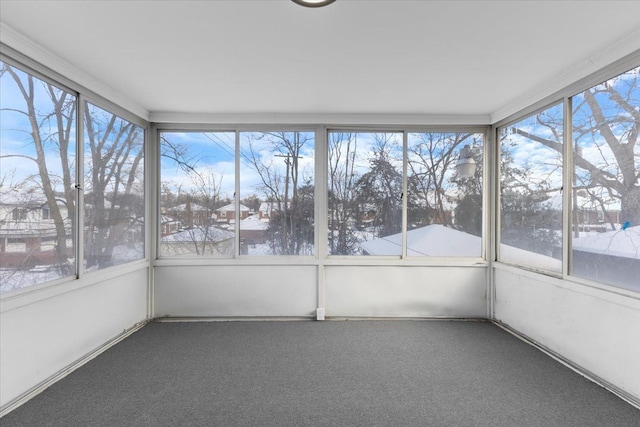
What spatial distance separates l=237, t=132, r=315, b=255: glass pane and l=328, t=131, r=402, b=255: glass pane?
11.4 inches

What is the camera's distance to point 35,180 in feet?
8.05

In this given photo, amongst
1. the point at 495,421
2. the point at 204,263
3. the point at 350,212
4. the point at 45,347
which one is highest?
the point at 350,212

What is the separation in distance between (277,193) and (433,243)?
198cm

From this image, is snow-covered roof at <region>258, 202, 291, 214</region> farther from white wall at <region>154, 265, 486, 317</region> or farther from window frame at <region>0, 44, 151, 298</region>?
window frame at <region>0, 44, 151, 298</region>

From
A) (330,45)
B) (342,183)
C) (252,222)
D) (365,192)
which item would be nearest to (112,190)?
(252,222)

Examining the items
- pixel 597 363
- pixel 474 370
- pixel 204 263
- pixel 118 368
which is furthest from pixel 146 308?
pixel 597 363

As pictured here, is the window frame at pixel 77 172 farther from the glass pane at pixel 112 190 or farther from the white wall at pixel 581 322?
the white wall at pixel 581 322

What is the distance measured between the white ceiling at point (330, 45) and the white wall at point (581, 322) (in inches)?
68.1

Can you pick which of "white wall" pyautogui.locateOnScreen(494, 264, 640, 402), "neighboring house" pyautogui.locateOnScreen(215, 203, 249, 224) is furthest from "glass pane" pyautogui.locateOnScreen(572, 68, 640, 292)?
"neighboring house" pyautogui.locateOnScreen(215, 203, 249, 224)

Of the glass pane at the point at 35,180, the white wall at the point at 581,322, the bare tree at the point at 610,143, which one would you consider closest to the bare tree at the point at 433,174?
the white wall at the point at 581,322

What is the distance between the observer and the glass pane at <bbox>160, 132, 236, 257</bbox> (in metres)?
4.08

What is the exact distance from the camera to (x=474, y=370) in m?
2.71

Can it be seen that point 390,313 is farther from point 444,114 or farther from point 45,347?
point 45,347

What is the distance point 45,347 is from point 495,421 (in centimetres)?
313
